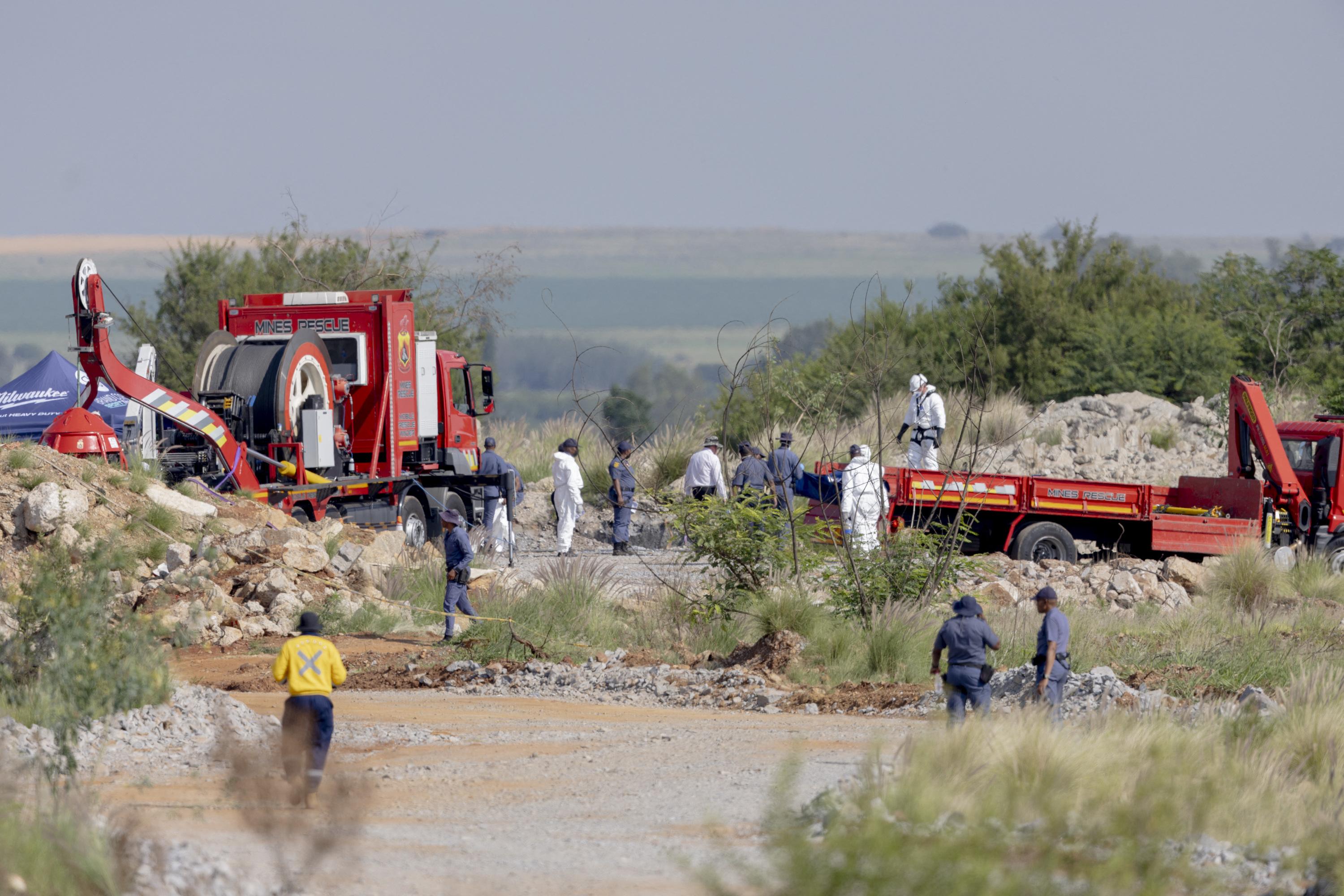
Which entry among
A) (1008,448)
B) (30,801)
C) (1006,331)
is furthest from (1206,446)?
(30,801)

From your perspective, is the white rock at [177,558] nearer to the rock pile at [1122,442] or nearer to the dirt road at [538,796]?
the dirt road at [538,796]

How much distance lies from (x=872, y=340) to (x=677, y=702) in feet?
11.9

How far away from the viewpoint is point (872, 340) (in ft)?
40.5

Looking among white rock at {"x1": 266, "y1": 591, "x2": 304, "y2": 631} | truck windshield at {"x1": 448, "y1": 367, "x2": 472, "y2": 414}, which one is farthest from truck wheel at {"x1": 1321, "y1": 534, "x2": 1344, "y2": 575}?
white rock at {"x1": 266, "y1": 591, "x2": 304, "y2": 631}

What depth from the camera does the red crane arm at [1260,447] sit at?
18703 mm

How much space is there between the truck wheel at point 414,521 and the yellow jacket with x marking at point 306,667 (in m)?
12.2

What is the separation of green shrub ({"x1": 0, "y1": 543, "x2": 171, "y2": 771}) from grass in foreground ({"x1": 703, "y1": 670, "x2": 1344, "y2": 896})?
4331mm

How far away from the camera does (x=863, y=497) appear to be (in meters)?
15.2

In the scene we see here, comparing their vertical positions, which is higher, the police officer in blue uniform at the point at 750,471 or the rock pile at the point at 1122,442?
the police officer in blue uniform at the point at 750,471

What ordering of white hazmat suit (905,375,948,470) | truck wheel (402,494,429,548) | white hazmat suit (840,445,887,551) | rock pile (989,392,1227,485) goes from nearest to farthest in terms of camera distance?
white hazmat suit (840,445,887,551) → truck wheel (402,494,429,548) → white hazmat suit (905,375,948,470) → rock pile (989,392,1227,485)

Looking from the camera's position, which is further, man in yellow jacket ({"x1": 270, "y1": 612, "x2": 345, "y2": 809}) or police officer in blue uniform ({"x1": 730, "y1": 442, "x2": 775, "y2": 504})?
police officer in blue uniform ({"x1": 730, "y1": 442, "x2": 775, "y2": 504})

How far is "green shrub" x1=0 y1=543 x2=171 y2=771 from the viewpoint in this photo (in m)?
8.34

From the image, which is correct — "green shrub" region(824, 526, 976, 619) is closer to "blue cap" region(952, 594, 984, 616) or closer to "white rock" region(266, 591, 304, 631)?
"blue cap" region(952, 594, 984, 616)

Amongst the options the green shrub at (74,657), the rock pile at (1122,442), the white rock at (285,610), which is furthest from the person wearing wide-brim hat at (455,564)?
the rock pile at (1122,442)
